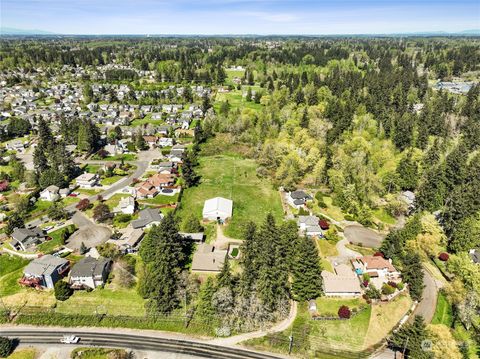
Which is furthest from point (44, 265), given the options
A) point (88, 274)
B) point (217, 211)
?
point (217, 211)

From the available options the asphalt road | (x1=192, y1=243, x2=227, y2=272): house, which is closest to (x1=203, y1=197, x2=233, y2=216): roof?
(x1=192, y1=243, x2=227, y2=272): house

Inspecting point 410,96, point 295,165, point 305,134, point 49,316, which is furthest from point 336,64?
point 49,316

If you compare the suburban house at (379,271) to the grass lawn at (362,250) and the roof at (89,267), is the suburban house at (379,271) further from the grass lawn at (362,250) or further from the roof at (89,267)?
the roof at (89,267)

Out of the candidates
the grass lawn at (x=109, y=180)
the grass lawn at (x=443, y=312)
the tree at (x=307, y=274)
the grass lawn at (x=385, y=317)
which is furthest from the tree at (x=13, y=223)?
the grass lawn at (x=443, y=312)

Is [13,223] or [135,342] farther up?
[13,223]

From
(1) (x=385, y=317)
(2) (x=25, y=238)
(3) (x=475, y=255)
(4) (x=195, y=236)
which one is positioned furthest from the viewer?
(4) (x=195, y=236)

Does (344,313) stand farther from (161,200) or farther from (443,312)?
(161,200)

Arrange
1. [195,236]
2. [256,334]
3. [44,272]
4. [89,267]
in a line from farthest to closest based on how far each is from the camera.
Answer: [195,236]
[89,267]
[44,272]
[256,334]
